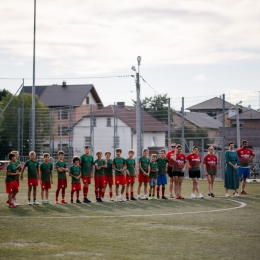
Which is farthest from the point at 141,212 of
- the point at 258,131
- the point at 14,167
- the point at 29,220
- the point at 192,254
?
the point at 258,131

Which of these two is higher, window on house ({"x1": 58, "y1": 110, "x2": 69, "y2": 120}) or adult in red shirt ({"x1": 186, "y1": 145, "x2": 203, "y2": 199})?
window on house ({"x1": 58, "y1": 110, "x2": 69, "y2": 120})

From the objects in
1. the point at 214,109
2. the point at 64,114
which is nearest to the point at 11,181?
the point at 64,114

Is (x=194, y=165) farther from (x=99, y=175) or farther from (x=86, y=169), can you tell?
(x=86, y=169)

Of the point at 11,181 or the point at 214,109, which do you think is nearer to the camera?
the point at 11,181

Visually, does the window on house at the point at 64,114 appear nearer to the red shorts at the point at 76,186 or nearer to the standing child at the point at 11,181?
the red shorts at the point at 76,186

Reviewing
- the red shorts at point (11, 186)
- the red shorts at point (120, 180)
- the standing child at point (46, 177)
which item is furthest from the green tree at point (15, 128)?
the red shorts at point (11, 186)

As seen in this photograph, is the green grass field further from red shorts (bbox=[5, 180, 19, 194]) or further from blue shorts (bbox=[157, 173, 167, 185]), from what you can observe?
blue shorts (bbox=[157, 173, 167, 185])

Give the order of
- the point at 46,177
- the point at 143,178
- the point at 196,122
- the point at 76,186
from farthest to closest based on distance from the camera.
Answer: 1. the point at 196,122
2. the point at 143,178
3. the point at 76,186
4. the point at 46,177

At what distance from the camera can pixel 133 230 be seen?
12484 millimetres

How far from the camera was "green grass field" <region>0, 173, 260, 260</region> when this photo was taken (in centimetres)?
990

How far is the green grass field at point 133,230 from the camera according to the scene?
9898 millimetres

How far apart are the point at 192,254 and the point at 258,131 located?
25.0m

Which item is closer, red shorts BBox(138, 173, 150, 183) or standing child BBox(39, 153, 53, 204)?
standing child BBox(39, 153, 53, 204)

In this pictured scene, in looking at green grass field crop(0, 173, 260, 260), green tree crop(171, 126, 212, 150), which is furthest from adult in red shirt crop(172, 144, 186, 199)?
green tree crop(171, 126, 212, 150)
